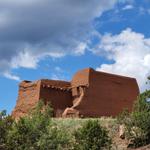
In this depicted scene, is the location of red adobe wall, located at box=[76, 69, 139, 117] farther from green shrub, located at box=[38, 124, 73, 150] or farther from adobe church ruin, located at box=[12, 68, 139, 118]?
green shrub, located at box=[38, 124, 73, 150]

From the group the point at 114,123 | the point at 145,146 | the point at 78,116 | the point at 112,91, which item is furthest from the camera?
the point at 112,91

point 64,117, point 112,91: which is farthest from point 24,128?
point 112,91

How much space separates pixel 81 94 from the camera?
6831 centimetres

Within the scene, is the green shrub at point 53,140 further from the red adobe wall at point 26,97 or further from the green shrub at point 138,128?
the red adobe wall at point 26,97

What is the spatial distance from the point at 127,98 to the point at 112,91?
304cm

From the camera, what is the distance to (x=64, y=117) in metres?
65.2

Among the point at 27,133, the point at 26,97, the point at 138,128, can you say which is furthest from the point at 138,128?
the point at 26,97

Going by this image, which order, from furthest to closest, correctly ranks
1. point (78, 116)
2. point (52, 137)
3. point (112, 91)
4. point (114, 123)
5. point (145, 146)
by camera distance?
point (112, 91)
point (78, 116)
point (114, 123)
point (145, 146)
point (52, 137)

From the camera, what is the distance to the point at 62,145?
44.6 m

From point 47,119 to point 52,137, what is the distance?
8.79 ft

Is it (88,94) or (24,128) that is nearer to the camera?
(24,128)

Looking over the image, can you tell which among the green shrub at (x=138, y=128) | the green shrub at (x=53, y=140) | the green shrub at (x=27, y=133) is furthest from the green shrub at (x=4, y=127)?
the green shrub at (x=138, y=128)

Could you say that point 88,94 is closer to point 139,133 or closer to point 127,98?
point 127,98

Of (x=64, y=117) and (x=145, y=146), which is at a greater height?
(x=64, y=117)
